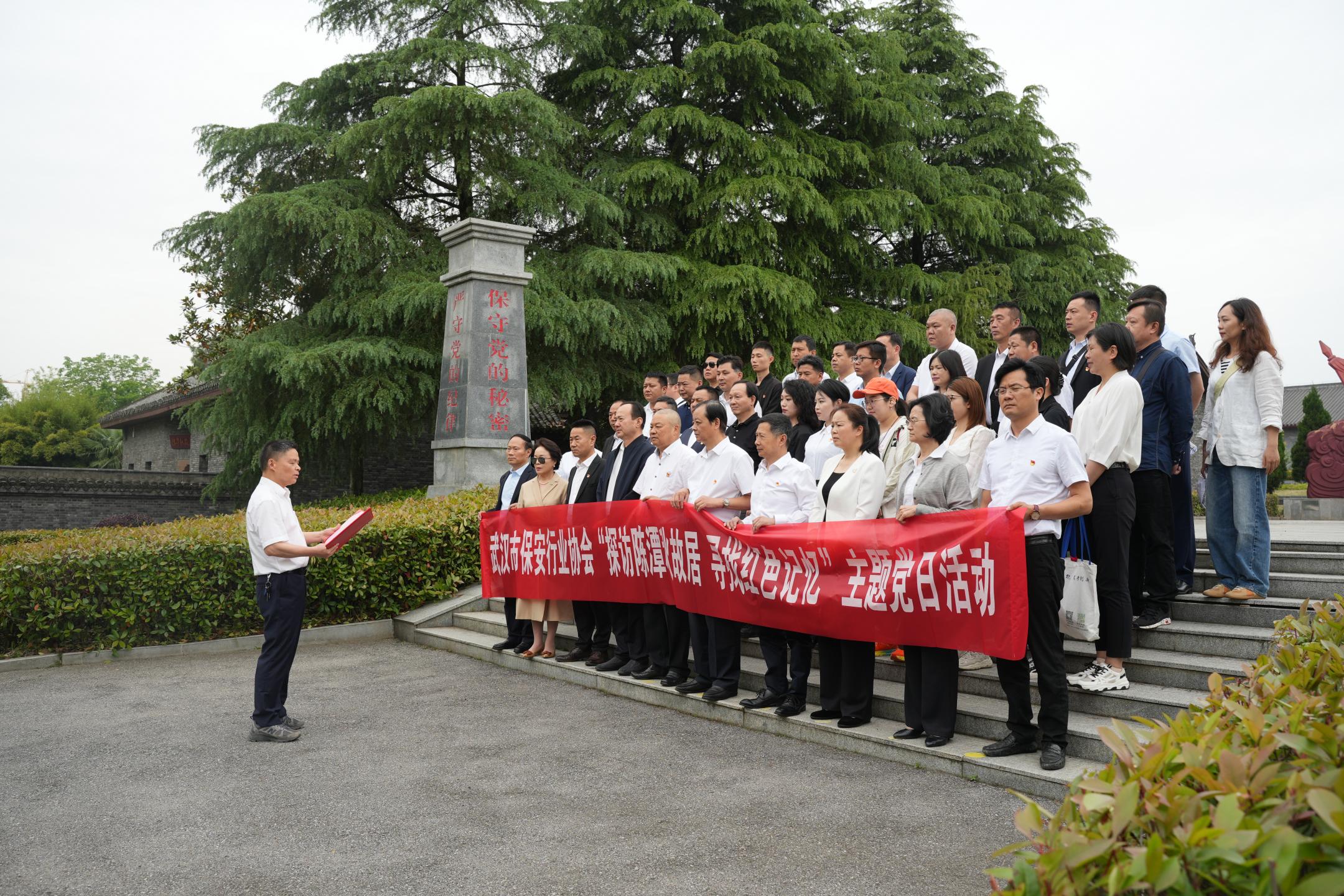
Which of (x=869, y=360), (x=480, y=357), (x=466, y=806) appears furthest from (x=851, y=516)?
(x=480, y=357)

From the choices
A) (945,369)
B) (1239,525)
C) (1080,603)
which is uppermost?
(945,369)

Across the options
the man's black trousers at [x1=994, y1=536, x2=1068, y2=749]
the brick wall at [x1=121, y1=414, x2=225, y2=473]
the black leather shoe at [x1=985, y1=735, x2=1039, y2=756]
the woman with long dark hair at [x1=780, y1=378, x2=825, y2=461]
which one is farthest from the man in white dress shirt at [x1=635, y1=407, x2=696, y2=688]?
the brick wall at [x1=121, y1=414, x2=225, y2=473]

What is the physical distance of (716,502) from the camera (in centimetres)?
619

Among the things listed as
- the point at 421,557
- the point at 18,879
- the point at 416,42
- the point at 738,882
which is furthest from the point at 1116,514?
the point at 416,42

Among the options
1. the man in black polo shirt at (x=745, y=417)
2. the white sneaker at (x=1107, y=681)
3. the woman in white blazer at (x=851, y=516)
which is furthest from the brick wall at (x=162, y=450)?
the white sneaker at (x=1107, y=681)

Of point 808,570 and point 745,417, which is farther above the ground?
point 745,417

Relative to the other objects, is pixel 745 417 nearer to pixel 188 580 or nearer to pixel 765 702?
pixel 765 702

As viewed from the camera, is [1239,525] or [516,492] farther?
[516,492]

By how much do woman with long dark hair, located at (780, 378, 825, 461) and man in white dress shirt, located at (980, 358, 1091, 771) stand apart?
227cm

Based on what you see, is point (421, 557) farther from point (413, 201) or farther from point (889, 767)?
point (413, 201)

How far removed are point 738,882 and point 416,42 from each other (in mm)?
16664

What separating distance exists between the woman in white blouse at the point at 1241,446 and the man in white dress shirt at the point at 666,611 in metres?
3.28

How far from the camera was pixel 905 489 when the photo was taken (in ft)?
17.5

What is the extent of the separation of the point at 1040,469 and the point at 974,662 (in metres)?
1.68
